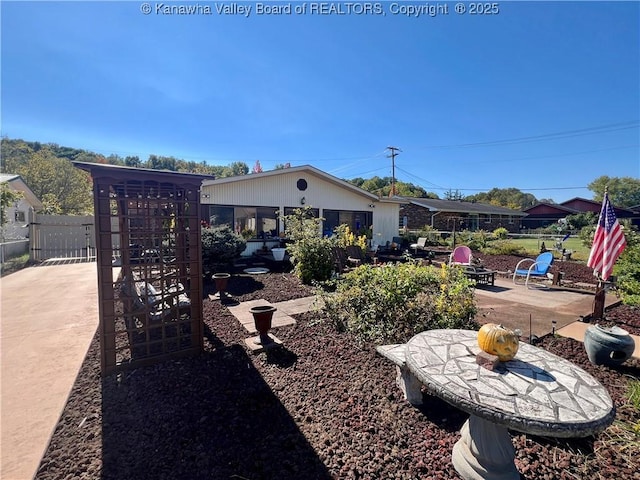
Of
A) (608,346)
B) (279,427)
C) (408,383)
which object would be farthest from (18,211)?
(608,346)

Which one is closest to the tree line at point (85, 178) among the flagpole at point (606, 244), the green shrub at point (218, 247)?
the flagpole at point (606, 244)

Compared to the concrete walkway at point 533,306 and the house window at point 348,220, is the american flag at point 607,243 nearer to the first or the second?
the concrete walkway at point 533,306

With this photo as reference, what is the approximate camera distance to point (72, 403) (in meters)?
2.56

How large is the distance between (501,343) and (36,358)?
487cm

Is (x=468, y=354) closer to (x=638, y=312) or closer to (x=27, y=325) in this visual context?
(x=638, y=312)

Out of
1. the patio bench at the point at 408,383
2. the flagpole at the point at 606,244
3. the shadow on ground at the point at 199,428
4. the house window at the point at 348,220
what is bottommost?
the shadow on ground at the point at 199,428

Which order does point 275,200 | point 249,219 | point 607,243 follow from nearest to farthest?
point 607,243, point 249,219, point 275,200

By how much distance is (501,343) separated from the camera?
5.73 ft

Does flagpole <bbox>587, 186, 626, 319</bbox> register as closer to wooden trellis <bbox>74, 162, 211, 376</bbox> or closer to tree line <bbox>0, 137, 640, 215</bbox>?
tree line <bbox>0, 137, 640, 215</bbox>

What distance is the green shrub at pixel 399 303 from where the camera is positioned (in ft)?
11.5

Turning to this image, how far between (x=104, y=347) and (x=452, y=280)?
442cm

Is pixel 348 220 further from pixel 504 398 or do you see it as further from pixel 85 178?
pixel 85 178

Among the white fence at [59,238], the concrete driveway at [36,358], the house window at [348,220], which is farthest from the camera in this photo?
the house window at [348,220]

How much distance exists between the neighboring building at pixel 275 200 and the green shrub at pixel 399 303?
7.47 m
